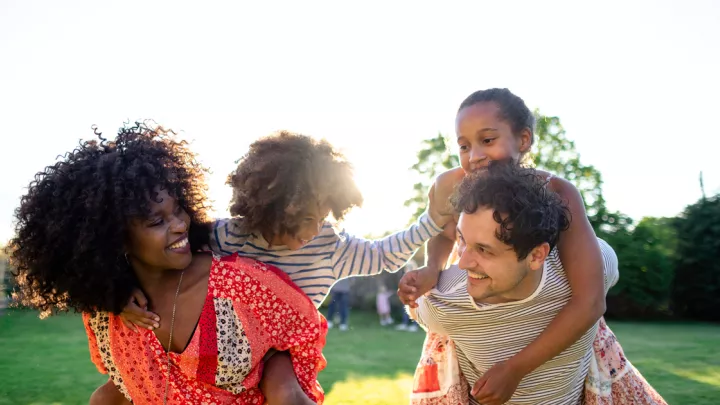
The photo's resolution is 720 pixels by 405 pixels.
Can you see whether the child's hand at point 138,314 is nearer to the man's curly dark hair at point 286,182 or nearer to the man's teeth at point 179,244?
the man's teeth at point 179,244

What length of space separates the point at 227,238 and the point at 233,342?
50cm

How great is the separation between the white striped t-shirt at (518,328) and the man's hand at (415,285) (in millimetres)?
39

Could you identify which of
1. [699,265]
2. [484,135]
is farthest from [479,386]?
[699,265]

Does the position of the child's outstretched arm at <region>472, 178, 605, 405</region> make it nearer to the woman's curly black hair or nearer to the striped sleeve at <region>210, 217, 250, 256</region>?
the striped sleeve at <region>210, 217, 250, 256</region>

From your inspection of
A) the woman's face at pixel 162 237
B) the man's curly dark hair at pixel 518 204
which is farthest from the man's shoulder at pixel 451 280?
the woman's face at pixel 162 237

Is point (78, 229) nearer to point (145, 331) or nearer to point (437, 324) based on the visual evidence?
point (145, 331)

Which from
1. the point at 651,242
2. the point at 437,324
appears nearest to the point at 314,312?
the point at 437,324

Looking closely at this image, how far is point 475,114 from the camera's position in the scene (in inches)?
120

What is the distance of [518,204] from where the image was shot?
2.53 m

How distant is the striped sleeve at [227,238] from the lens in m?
2.93

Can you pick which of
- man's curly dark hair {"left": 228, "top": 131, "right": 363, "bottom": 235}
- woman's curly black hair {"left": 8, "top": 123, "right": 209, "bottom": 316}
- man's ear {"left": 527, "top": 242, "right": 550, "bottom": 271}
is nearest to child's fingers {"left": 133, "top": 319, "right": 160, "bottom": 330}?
woman's curly black hair {"left": 8, "top": 123, "right": 209, "bottom": 316}

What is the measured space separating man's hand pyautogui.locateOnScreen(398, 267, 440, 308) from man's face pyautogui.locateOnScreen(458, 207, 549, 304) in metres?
0.32

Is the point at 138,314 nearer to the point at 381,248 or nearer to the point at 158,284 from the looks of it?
the point at 158,284

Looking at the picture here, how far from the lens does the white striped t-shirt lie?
2.69 metres
